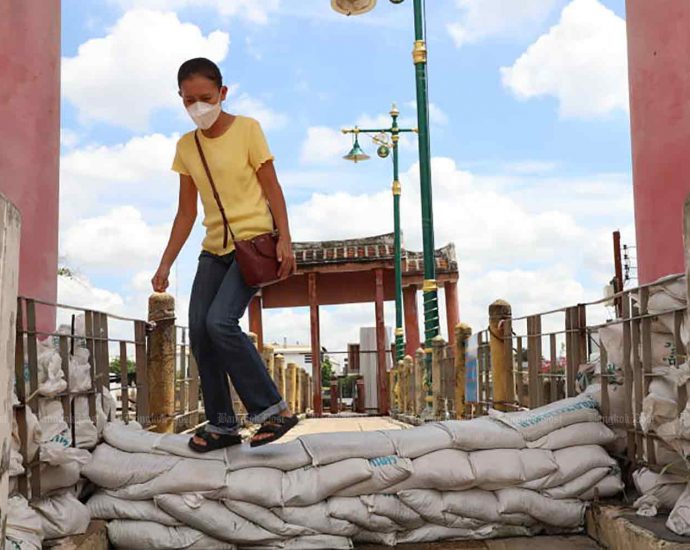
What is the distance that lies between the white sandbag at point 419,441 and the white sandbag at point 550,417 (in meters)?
0.32

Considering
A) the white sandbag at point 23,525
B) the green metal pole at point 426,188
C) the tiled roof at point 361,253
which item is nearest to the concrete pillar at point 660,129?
the white sandbag at point 23,525

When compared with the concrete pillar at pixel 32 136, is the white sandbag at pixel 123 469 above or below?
below

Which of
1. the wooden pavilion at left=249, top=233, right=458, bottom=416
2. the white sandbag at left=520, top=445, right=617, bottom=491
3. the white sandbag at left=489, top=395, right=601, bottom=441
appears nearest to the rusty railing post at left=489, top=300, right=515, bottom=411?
the white sandbag at left=489, top=395, right=601, bottom=441

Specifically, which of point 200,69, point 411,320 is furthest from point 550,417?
point 411,320

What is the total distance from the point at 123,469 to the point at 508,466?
1513 mm

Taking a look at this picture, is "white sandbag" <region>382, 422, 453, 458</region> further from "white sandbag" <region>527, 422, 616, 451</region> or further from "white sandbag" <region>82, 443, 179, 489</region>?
"white sandbag" <region>82, 443, 179, 489</region>

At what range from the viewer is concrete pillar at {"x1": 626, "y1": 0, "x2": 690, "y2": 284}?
3.81 metres

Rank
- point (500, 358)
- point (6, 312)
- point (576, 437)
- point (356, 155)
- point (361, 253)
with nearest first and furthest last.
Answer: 1. point (6, 312)
2. point (576, 437)
3. point (500, 358)
4. point (356, 155)
5. point (361, 253)

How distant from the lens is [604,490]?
11.3 feet

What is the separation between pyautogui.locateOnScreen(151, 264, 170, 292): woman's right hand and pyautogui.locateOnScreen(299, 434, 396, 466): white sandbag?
3.04 feet

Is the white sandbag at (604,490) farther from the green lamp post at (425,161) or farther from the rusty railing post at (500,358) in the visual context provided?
the green lamp post at (425,161)

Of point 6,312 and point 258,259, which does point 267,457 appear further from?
point 6,312

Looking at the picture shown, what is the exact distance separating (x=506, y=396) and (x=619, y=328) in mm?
3090

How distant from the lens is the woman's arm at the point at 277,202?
3428mm
